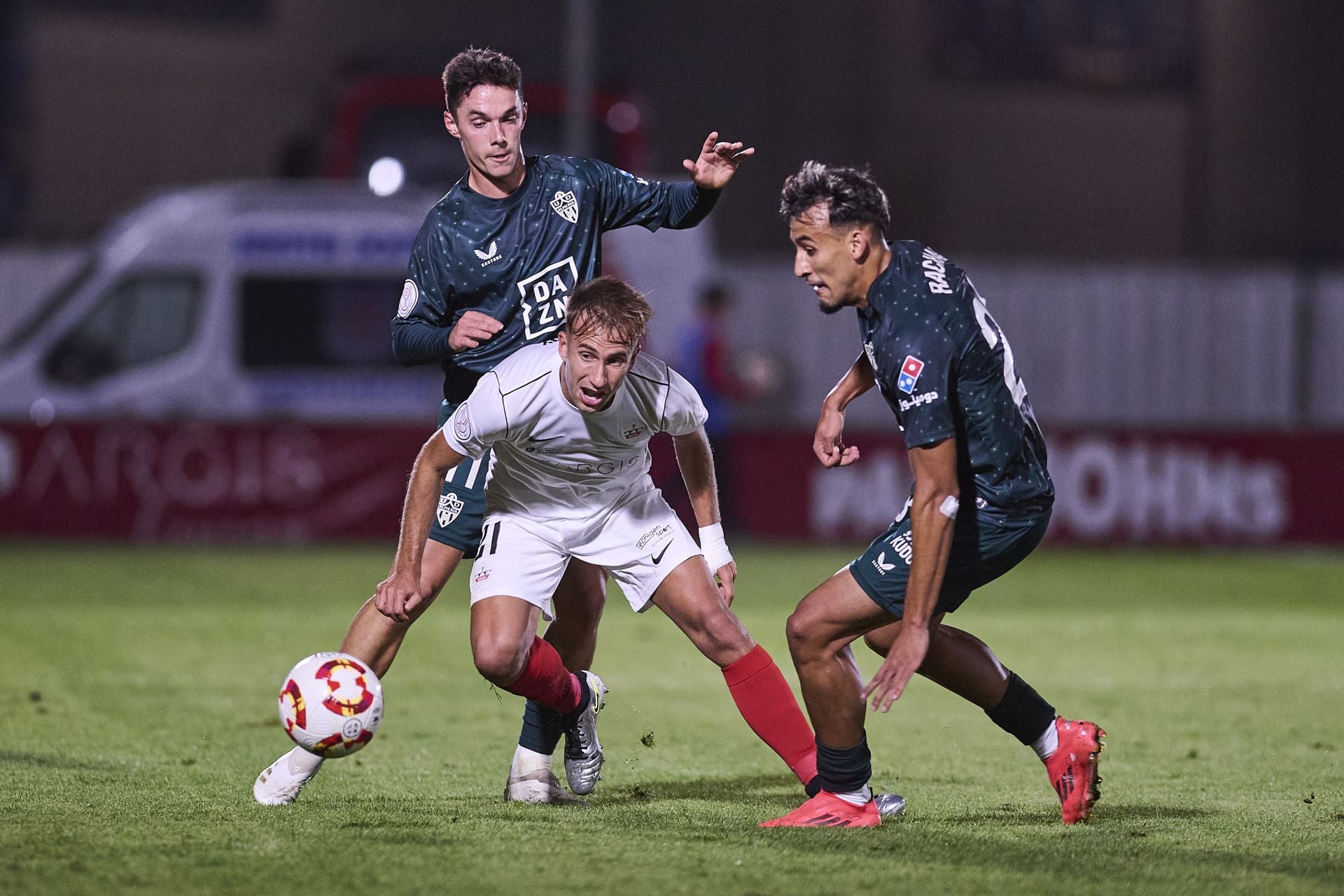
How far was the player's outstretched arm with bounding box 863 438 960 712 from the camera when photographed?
504cm

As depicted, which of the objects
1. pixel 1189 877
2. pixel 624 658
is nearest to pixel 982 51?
pixel 624 658

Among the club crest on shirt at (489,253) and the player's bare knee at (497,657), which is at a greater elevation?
the club crest on shirt at (489,253)

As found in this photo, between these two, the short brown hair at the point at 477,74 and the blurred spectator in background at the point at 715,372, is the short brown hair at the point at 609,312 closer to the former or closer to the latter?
the short brown hair at the point at 477,74

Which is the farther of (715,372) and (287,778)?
(715,372)

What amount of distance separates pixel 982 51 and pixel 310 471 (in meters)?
12.8

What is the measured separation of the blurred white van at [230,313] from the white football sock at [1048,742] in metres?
10.2

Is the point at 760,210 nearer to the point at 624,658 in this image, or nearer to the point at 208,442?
the point at 208,442

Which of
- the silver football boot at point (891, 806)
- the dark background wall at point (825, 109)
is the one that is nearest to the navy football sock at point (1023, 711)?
the silver football boot at point (891, 806)

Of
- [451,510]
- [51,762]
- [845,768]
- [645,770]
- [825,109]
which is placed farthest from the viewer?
[825,109]

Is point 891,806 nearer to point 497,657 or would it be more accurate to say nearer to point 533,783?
point 533,783

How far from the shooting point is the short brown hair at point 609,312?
538cm

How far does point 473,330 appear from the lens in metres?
5.37

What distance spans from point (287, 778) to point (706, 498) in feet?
5.17

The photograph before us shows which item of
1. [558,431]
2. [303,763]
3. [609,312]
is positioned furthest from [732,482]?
[609,312]
